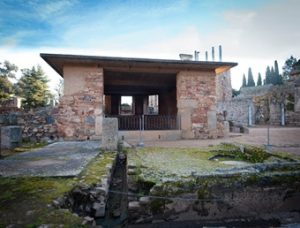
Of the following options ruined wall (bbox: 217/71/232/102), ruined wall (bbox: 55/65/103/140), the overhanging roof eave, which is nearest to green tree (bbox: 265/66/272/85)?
ruined wall (bbox: 217/71/232/102)

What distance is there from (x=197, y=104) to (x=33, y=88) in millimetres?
23708

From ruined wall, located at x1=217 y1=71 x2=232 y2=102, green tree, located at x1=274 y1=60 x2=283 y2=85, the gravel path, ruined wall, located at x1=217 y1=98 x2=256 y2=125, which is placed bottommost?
the gravel path

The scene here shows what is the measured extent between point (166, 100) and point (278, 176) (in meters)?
13.2

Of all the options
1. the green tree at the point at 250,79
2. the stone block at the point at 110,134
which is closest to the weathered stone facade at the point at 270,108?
the stone block at the point at 110,134

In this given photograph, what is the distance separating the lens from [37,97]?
27.5m

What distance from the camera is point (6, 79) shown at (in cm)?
2898

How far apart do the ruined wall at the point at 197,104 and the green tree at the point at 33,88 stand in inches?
840

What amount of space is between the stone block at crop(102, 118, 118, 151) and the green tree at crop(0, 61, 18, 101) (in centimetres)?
2448

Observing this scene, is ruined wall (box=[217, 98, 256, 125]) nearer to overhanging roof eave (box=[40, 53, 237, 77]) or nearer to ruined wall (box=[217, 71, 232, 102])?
ruined wall (box=[217, 71, 232, 102])

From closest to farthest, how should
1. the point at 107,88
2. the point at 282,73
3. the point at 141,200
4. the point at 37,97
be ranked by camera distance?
the point at 141,200, the point at 107,88, the point at 37,97, the point at 282,73

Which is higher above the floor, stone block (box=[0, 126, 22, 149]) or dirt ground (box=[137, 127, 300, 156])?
stone block (box=[0, 126, 22, 149])

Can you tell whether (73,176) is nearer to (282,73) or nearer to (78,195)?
(78,195)

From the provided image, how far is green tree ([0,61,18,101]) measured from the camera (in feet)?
89.2

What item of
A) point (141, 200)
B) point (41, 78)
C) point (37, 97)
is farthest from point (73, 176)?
point (41, 78)
